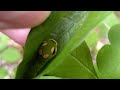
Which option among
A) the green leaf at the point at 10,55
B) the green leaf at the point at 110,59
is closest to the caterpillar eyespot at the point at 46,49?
the green leaf at the point at 110,59

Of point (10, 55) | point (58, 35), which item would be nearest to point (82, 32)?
point (58, 35)

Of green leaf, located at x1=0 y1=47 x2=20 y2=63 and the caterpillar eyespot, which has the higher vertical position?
Result: green leaf, located at x1=0 y1=47 x2=20 y2=63

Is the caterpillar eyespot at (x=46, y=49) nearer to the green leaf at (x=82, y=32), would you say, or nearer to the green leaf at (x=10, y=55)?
the green leaf at (x=82, y=32)

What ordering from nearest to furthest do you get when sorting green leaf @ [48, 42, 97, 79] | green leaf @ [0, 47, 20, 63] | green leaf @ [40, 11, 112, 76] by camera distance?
green leaf @ [40, 11, 112, 76]
green leaf @ [48, 42, 97, 79]
green leaf @ [0, 47, 20, 63]

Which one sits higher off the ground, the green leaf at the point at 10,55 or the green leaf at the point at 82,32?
Result: the green leaf at the point at 10,55

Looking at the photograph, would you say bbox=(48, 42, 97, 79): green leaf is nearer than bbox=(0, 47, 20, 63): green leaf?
Yes

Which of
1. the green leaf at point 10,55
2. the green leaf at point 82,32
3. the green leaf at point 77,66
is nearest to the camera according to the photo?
the green leaf at point 82,32

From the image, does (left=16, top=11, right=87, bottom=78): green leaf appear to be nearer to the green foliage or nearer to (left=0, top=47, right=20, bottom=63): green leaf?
the green foliage

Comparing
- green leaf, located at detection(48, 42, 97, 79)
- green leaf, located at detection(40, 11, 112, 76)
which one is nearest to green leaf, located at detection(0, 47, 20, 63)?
green leaf, located at detection(48, 42, 97, 79)
